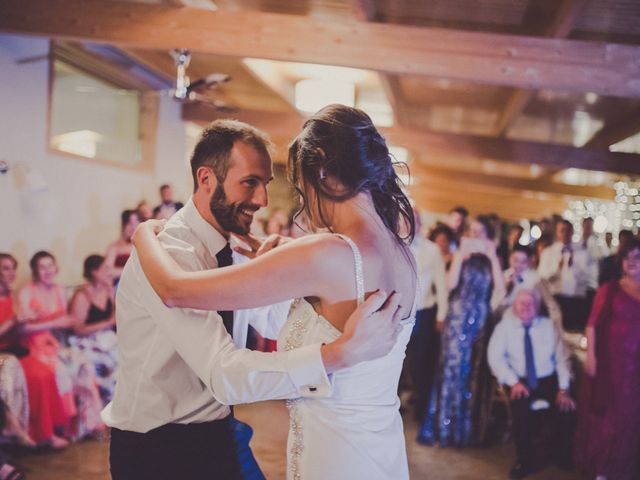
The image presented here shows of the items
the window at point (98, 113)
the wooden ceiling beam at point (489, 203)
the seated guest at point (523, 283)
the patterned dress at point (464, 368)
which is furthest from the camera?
the wooden ceiling beam at point (489, 203)

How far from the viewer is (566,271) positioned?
6508mm

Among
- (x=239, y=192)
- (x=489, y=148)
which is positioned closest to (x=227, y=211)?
(x=239, y=192)

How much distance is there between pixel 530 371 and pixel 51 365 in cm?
308

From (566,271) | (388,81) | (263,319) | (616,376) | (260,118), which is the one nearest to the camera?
(263,319)

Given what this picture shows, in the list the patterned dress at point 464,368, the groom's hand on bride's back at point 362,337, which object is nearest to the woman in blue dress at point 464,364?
the patterned dress at point 464,368

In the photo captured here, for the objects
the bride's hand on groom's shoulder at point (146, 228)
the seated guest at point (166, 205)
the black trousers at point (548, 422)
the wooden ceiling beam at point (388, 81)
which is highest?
the wooden ceiling beam at point (388, 81)

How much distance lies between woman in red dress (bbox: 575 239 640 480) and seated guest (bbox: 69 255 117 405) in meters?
3.19

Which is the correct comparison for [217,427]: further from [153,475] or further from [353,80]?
[353,80]

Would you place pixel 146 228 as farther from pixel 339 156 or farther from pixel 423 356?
pixel 423 356

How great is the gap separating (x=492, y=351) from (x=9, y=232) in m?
3.51

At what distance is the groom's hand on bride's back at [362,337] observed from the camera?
122cm

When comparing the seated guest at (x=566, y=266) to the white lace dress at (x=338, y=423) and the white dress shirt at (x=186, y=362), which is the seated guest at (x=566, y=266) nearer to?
the white lace dress at (x=338, y=423)

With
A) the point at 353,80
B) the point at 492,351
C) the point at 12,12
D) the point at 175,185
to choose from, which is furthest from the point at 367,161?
the point at 175,185

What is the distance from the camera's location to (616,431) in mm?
3705
